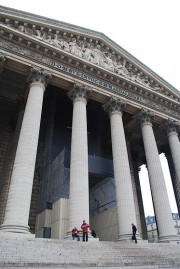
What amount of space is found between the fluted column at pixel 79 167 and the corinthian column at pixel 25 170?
2.47 m

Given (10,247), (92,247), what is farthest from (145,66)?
(10,247)

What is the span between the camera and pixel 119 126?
59.7 feet

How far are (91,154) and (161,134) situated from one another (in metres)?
8.28

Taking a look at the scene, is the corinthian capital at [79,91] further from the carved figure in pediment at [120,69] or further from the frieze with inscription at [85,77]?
the carved figure in pediment at [120,69]

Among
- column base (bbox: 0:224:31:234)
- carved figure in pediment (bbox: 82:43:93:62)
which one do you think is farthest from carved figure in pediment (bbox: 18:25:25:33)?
column base (bbox: 0:224:31:234)

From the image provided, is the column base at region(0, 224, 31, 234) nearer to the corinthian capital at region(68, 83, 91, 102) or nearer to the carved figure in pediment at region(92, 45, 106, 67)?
the corinthian capital at region(68, 83, 91, 102)

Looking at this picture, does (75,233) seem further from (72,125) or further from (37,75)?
(37,75)

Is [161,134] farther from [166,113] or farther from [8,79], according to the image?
[8,79]

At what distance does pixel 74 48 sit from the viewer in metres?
19.4

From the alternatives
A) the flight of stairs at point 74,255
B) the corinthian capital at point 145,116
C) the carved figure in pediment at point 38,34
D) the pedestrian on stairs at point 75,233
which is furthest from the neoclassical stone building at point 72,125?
the flight of stairs at point 74,255

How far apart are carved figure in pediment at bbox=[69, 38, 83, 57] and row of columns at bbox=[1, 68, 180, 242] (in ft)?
10.2

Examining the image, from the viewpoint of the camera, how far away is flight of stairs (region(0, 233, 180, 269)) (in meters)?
7.66

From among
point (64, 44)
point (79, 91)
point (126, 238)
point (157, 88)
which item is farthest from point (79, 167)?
point (157, 88)

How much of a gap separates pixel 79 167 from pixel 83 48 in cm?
1077
